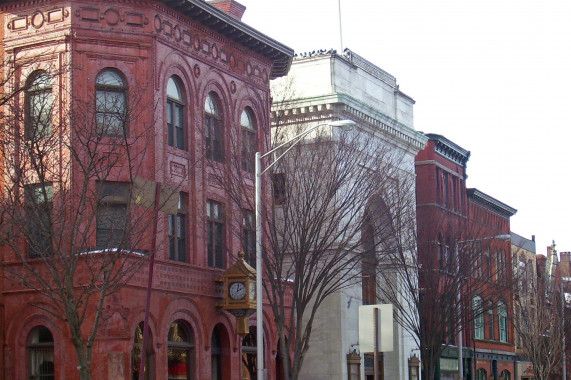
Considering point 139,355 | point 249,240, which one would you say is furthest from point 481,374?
point 139,355

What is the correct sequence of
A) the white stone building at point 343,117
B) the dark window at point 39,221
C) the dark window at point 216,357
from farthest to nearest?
the white stone building at point 343,117 < the dark window at point 216,357 < the dark window at point 39,221

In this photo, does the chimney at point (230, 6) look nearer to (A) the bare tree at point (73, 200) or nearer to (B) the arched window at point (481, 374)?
(A) the bare tree at point (73, 200)

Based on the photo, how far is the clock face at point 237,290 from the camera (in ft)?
122

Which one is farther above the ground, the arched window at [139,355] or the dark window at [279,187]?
the dark window at [279,187]

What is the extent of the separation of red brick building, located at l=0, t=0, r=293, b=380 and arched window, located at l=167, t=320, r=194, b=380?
→ 44 millimetres

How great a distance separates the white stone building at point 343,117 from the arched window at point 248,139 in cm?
380

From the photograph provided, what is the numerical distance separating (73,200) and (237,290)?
28.4 feet

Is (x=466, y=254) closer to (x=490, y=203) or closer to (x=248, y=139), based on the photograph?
(x=248, y=139)

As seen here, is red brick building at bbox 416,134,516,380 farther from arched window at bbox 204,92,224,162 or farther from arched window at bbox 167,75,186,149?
arched window at bbox 167,75,186,149

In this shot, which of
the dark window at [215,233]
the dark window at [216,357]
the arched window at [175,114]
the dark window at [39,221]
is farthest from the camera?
the dark window at [215,233]

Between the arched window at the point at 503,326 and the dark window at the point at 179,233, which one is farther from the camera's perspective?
the arched window at the point at 503,326

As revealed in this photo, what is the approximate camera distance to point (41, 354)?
111 ft

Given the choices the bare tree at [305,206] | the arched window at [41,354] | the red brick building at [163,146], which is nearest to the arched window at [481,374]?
the red brick building at [163,146]

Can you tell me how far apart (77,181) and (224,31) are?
9.80 meters
